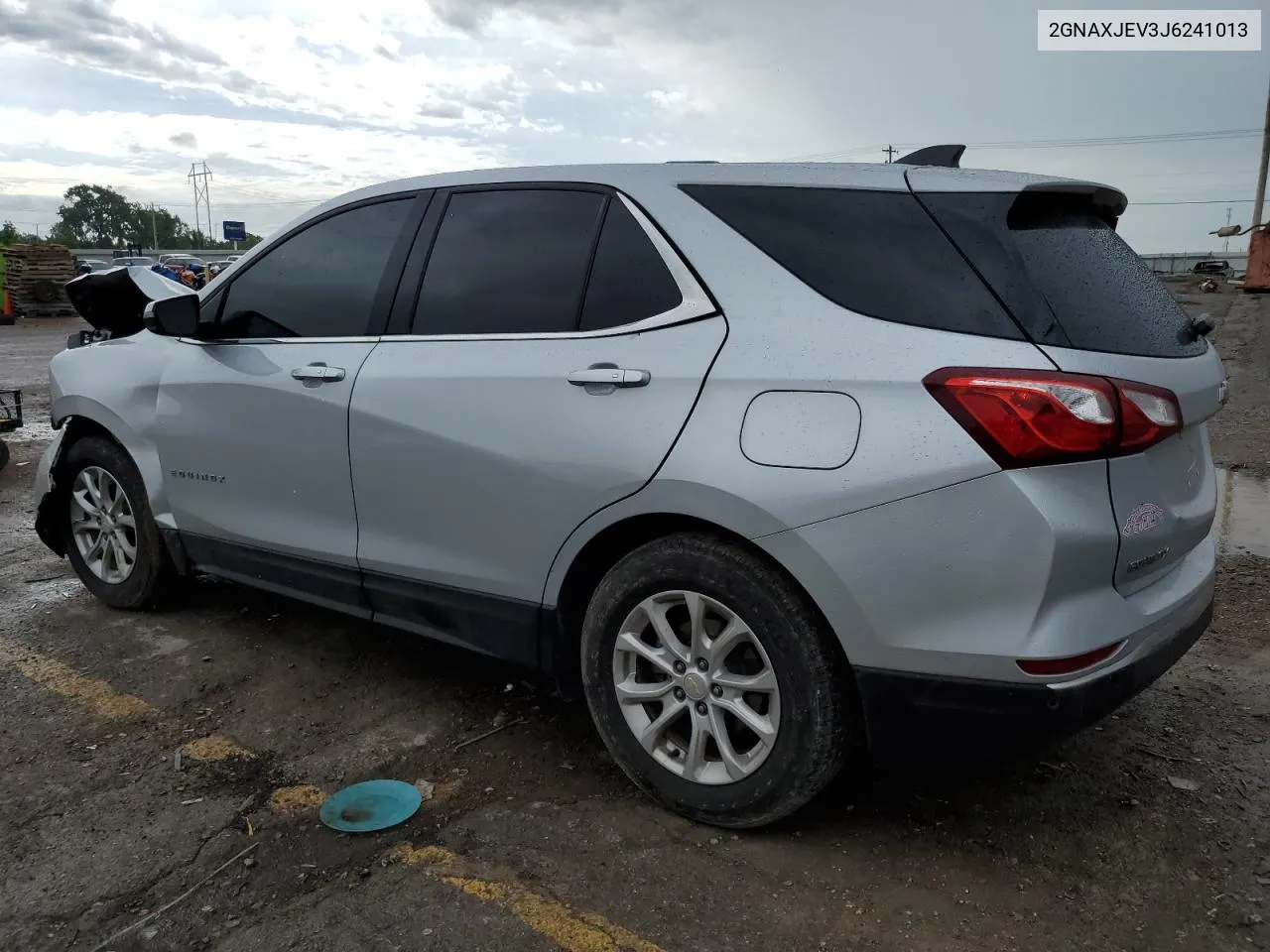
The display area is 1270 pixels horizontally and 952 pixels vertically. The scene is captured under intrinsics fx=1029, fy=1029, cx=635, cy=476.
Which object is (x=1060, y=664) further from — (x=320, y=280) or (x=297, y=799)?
(x=320, y=280)

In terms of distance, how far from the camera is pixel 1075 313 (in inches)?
93.0

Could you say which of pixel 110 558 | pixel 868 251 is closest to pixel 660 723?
pixel 868 251

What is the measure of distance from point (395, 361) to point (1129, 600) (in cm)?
220

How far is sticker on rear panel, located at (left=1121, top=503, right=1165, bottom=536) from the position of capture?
91.4 inches

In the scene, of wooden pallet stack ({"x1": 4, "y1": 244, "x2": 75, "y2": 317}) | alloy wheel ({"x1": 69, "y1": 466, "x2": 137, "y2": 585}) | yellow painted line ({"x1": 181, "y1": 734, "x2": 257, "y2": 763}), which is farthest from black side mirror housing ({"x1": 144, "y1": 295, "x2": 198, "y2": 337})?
wooden pallet stack ({"x1": 4, "y1": 244, "x2": 75, "y2": 317})

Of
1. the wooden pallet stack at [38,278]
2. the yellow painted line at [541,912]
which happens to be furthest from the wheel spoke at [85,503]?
the wooden pallet stack at [38,278]

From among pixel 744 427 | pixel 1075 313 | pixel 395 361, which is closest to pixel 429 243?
pixel 395 361

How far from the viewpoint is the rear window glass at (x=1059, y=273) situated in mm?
2330

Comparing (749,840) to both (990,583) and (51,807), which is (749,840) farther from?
(51,807)

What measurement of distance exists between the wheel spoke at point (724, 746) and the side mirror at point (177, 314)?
254 cm

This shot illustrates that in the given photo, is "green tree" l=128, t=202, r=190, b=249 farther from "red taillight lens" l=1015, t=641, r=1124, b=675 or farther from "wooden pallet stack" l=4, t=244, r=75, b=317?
"red taillight lens" l=1015, t=641, r=1124, b=675

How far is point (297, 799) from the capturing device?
9.75 feet

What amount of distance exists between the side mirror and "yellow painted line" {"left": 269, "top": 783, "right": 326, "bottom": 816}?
5.99ft

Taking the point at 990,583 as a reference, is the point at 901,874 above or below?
below
